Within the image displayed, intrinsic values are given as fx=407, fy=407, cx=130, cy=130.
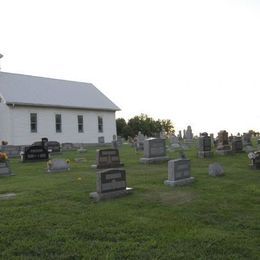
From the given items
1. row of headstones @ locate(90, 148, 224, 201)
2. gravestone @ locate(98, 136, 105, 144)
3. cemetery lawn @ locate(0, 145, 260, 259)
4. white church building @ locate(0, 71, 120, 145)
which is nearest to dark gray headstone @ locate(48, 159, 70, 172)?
row of headstones @ locate(90, 148, 224, 201)

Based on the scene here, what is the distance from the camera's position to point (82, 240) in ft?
20.7

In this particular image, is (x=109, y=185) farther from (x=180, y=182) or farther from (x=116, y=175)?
(x=180, y=182)

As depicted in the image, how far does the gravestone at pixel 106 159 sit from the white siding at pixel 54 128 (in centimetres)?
1914

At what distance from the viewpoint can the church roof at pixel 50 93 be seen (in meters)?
34.4

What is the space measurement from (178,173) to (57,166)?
18.3 ft

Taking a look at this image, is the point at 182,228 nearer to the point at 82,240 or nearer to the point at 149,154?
the point at 82,240

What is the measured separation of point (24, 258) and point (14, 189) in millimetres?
5560

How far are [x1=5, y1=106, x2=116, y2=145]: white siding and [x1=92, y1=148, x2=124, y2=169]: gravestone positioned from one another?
754 inches

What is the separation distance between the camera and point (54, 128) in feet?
120

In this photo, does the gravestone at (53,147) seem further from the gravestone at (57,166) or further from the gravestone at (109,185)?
the gravestone at (109,185)

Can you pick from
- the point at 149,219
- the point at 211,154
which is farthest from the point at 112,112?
the point at 149,219

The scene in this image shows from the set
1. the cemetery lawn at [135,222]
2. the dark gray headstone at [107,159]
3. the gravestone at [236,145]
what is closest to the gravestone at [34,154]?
the dark gray headstone at [107,159]

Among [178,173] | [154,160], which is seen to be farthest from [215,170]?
[154,160]

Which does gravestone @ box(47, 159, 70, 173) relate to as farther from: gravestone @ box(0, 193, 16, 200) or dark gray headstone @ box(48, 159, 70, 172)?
gravestone @ box(0, 193, 16, 200)
